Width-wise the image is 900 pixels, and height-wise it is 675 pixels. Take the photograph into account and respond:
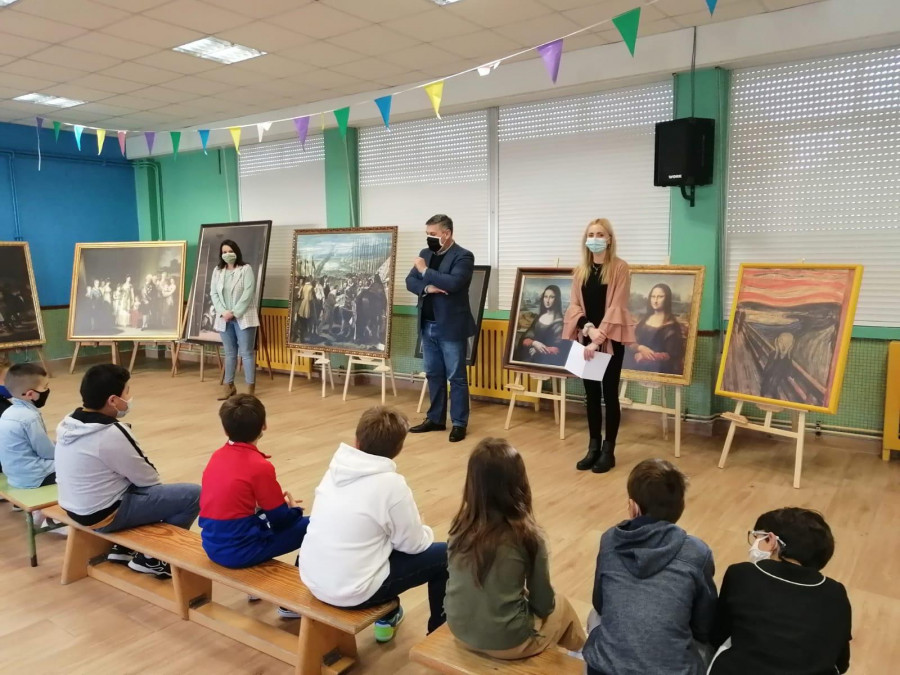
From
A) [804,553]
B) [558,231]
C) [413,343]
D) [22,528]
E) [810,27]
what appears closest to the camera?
[804,553]

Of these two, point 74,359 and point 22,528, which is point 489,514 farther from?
point 74,359

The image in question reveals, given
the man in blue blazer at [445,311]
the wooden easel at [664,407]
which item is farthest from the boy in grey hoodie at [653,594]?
the man in blue blazer at [445,311]

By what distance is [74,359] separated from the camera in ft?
26.0

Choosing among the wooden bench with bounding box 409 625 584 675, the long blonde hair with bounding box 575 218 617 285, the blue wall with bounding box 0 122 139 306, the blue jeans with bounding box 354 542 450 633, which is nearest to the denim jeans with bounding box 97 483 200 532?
the blue jeans with bounding box 354 542 450 633

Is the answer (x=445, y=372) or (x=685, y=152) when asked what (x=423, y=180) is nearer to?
(x=445, y=372)

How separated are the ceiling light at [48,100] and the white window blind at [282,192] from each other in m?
1.87

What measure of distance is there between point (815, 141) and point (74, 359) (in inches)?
305

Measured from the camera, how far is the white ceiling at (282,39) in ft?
14.1

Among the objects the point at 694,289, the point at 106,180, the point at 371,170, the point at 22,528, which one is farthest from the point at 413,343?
the point at 106,180

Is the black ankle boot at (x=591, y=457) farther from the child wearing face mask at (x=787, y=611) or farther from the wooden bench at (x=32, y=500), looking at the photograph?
the wooden bench at (x=32, y=500)

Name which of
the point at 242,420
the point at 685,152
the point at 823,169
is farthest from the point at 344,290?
the point at 242,420

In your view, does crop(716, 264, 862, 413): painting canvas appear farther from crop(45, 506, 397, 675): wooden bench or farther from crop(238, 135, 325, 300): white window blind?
crop(238, 135, 325, 300): white window blind

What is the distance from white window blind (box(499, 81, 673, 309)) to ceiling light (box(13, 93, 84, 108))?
432 centimetres

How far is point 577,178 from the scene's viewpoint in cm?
564
